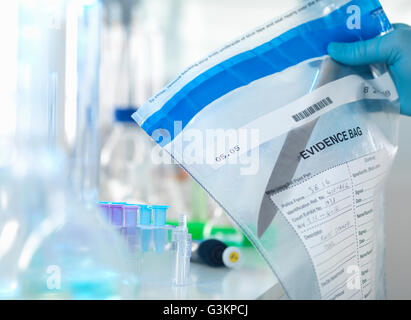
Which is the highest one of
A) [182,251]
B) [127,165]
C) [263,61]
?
[263,61]

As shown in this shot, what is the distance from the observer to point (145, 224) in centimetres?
72

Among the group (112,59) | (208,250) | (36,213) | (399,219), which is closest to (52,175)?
(36,213)

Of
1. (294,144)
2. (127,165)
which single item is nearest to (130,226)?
(294,144)

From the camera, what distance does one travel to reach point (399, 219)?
0.93 m

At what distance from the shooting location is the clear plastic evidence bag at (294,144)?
23.5 inches

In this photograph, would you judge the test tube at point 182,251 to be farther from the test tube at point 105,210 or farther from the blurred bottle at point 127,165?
the blurred bottle at point 127,165

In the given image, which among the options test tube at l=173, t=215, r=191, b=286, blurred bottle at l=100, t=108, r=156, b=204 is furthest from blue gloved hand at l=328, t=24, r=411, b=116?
blurred bottle at l=100, t=108, r=156, b=204

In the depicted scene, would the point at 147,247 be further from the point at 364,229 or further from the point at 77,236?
the point at 364,229

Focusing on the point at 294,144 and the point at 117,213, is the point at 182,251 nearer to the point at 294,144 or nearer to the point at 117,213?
the point at 117,213

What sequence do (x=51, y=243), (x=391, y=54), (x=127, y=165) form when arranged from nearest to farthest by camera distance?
(x=51, y=243), (x=391, y=54), (x=127, y=165)

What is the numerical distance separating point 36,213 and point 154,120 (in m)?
0.17

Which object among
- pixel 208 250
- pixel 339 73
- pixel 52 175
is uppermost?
pixel 339 73

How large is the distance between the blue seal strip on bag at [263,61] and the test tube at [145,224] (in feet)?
0.44

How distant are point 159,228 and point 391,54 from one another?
38 centimetres
